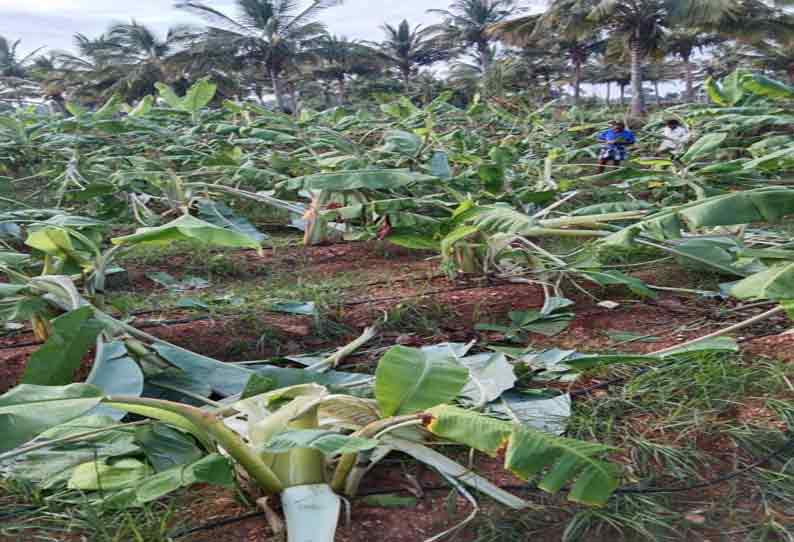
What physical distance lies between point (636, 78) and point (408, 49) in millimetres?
20302

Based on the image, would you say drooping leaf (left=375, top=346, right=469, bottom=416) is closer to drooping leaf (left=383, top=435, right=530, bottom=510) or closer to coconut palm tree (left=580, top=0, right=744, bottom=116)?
drooping leaf (left=383, top=435, right=530, bottom=510)

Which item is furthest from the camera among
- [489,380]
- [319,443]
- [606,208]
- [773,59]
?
[773,59]

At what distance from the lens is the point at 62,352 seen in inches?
69.6

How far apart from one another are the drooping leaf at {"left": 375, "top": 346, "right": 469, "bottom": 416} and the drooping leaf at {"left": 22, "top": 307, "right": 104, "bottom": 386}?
848 millimetres

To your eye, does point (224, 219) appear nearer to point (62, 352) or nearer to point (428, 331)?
point (428, 331)

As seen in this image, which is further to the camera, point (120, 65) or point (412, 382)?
point (120, 65)

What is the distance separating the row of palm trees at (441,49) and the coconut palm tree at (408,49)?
6 centimetres

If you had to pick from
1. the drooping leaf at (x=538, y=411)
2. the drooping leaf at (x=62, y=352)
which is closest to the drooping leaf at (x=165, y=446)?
the drooping leaf at (x=62, y=352)

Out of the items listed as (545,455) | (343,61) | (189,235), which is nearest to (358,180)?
(189,235)

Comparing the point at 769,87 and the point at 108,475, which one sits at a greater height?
the point at 769,87

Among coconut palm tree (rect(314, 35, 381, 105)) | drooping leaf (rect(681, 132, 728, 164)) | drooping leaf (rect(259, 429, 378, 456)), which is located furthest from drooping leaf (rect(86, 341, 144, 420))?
coconut palm tree (rect(314, 35, 381, 105))

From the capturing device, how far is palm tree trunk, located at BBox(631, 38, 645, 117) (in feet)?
64.5

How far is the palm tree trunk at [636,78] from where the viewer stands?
19672 millimetres

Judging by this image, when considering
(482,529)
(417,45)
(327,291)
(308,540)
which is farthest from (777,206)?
(417,45)
